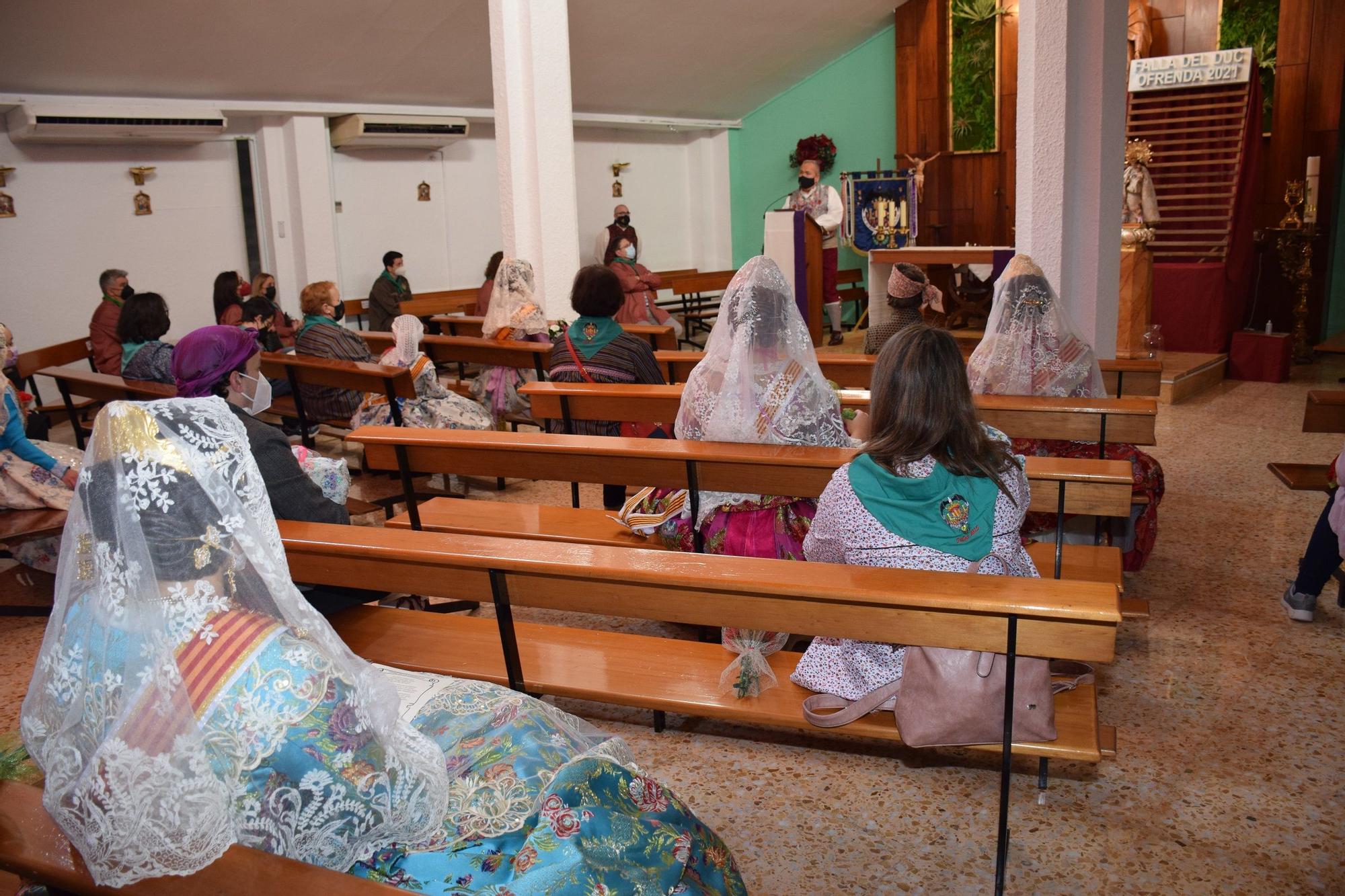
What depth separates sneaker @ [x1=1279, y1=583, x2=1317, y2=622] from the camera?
133 inches

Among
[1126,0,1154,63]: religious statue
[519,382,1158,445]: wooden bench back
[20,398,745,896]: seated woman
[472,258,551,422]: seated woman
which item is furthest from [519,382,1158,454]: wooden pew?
[1126,0,1154,63]: religious statue

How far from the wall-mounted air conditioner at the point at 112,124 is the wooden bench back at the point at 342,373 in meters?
3.40

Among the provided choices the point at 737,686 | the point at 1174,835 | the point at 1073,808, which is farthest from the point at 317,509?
the point at 1174,835

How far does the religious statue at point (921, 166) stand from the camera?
10984 millimetres

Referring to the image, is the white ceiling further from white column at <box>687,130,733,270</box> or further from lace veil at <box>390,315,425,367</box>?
lace veil at <box>390,315,425,367</box>

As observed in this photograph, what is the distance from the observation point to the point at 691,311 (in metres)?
10.9

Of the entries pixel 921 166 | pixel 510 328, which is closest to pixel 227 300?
pixel 510 328

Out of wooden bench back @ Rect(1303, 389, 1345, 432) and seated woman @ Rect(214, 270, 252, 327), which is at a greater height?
seated woman @ Rect(214, 270, 252, 327)

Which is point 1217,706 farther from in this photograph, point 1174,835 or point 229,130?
point 229,130

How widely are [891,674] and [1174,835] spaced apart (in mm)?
710

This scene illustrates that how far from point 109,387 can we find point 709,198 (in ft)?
29.2

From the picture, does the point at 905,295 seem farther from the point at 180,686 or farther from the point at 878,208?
the point at 878,208

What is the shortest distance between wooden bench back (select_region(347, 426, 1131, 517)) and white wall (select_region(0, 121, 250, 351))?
6030 mm

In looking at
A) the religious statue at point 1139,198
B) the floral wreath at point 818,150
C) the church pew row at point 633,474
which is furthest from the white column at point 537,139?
the floral wreath at point 818,150
